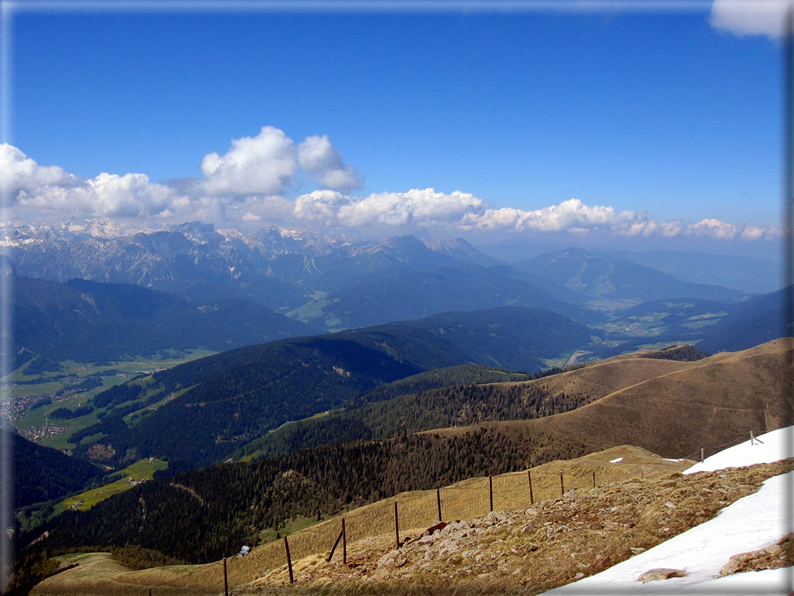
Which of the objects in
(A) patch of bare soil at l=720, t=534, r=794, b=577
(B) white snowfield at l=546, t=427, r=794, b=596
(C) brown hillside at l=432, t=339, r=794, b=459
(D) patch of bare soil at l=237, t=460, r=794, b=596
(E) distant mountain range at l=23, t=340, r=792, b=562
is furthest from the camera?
(C) brown hillside at l=432, t=339, r=794, b=459

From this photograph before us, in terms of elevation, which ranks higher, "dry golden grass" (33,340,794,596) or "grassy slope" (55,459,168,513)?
"dry golden grass" (33,340,794,596)

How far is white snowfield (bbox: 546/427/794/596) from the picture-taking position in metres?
11.9

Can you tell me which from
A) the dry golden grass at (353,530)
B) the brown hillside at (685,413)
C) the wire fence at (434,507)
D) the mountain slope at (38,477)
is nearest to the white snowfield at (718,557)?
the dry golden grass at (353,530)

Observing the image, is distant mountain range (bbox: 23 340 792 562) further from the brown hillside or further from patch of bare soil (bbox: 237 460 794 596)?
patch of bare soil (bbox: 237 460 794 596)

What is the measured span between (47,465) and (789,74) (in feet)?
806

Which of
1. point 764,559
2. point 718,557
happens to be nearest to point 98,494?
point 718,557

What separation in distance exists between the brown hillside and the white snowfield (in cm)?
9147

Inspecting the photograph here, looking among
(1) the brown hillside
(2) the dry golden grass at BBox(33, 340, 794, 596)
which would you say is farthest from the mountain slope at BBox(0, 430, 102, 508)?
(1) the brown hillside

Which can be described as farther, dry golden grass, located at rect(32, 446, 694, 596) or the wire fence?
the wire fence

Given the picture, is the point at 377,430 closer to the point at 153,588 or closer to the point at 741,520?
the point at 153,588

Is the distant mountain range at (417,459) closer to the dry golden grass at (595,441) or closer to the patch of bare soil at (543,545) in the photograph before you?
the dry golden grass at (595,441)

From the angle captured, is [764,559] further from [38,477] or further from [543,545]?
[38,477]

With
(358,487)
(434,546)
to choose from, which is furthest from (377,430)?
(434,546)

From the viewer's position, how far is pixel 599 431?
4523 inches
